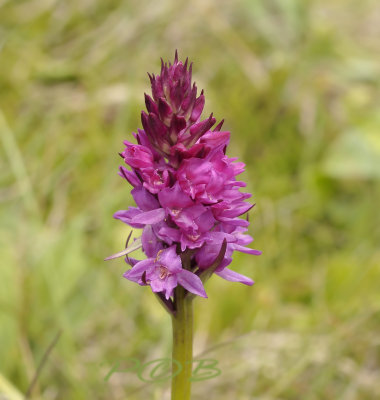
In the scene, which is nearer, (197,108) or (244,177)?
(197,108)

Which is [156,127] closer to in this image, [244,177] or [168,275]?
[168,275]

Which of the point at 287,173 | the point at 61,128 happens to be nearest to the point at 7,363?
the point at 61,128

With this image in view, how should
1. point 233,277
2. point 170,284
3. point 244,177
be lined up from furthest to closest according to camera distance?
point 244,177, point 233,277, point 170,284

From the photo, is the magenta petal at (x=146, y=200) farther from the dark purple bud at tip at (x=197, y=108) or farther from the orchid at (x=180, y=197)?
the dark purple bud at tip at (x=197, y=108)

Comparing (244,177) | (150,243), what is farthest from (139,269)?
(244,177)

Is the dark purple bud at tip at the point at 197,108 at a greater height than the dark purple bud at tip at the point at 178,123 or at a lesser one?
greater

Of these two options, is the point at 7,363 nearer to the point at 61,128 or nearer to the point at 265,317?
the point at 265,317

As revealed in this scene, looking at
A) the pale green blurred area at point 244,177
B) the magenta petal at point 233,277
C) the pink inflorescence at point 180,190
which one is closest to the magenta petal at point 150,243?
the pink inflorescence at point 180,190
